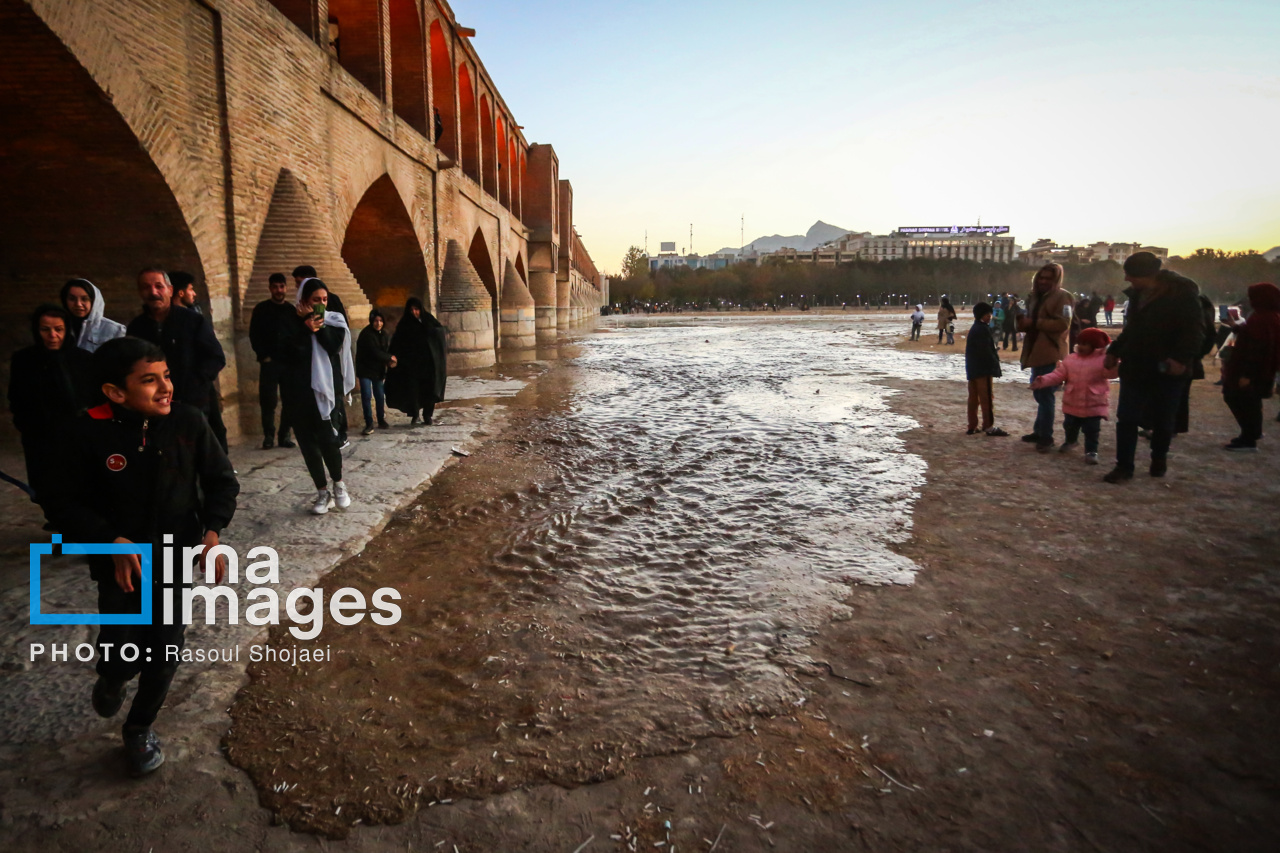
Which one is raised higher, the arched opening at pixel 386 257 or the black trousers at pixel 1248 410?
the arched opening at pixel 386 257

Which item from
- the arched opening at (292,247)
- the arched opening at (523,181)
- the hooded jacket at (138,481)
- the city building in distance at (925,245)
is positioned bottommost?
the hooded jacket at (138,481)

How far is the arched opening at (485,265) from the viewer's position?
62.6 feet

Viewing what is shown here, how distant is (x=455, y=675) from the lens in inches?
106

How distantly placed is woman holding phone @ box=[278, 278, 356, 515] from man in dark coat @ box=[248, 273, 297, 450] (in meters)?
0.18

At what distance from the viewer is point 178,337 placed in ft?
13.5

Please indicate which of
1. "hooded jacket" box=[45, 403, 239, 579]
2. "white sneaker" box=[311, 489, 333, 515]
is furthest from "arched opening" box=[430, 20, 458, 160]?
"hooded jacket" box=[45, 403, 239, 579]

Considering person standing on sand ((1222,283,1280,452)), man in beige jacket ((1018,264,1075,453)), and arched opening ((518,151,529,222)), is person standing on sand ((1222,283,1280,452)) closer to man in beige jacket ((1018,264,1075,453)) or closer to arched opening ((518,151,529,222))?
man in beige jacket ((1018,264,1075,453))

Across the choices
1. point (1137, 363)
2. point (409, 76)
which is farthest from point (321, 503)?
point (409, 76)

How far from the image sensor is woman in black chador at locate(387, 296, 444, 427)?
7684 mm

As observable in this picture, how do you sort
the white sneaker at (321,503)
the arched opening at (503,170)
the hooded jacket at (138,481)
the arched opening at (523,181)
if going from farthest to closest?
the arched opening at (523,181)
the arched opening at (503,170)
the white sneaker at (321,503)
the hooded jacket at (138,481)

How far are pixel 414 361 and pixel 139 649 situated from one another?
226 inches

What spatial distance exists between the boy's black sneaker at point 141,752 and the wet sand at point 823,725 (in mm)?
94

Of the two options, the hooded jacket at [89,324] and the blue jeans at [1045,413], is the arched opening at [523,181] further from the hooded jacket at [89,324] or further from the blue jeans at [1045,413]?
the hooded jacket at [89,324]

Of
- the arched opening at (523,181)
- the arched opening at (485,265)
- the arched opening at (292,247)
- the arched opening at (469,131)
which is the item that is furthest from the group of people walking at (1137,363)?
the arched opening at (523,181)
